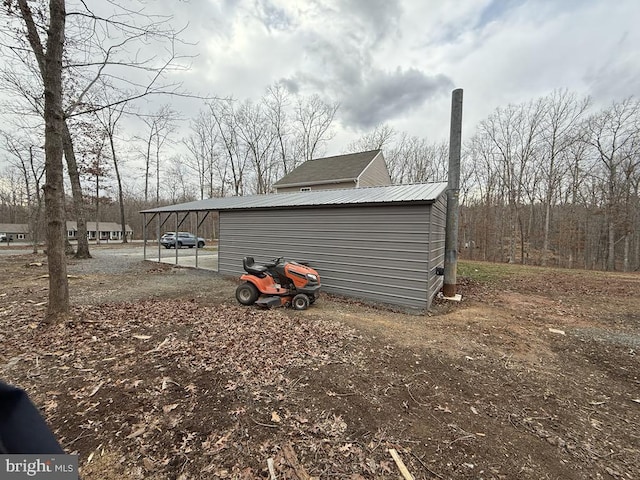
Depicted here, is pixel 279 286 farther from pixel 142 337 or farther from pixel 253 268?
pixel 142 337

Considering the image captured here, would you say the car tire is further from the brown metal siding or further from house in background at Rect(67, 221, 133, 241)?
house in background at Rect(67, 221, 133, 241)

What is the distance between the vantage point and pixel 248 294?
5.94m

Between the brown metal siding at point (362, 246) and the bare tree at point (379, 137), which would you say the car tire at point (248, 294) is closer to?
the brown metal siding at point (362, 246)

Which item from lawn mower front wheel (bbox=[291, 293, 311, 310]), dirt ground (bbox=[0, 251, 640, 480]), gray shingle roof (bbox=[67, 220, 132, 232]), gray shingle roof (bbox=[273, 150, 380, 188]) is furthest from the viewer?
gray shingle roof (bbox=[67, 220, 132, 232])

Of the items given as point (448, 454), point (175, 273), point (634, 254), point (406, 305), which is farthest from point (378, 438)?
point (634, 254)

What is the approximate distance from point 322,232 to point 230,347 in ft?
14.1

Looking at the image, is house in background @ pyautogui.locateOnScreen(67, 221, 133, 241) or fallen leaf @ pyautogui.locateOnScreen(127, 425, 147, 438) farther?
house in background @ pyautogui.locateOnScreen(67, 221, 133, 241)

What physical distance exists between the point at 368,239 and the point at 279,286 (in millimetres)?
2463

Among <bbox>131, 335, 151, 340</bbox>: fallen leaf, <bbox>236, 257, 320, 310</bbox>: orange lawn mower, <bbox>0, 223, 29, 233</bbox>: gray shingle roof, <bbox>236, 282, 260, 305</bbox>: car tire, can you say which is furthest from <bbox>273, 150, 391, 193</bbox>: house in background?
<bbox>0, 223, 29, 233</bbox>: gray shingle roof

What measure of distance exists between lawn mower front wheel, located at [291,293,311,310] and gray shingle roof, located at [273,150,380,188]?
11184 millimetres

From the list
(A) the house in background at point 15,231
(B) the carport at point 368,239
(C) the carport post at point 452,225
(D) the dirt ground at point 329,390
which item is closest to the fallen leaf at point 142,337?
(D) the dirt ground at point 329,390

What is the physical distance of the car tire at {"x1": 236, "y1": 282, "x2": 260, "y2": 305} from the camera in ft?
19.3

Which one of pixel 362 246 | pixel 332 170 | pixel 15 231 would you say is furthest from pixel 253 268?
pixel 15 231

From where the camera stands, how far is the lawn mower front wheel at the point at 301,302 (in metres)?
5.73
